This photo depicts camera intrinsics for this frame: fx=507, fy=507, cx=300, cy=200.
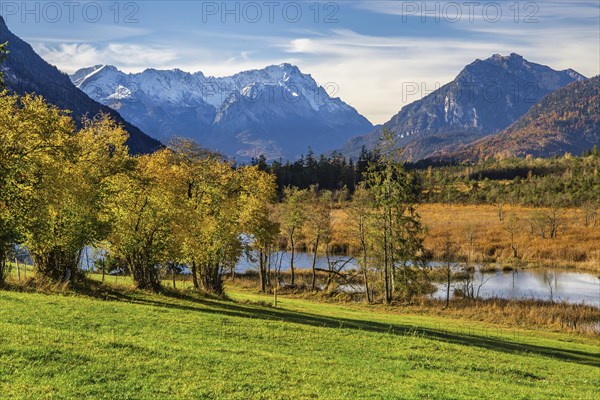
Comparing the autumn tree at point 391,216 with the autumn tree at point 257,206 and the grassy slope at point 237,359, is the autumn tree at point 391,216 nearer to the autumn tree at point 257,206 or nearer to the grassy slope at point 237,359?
the autumn tree at point 257,206

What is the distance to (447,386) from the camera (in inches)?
711

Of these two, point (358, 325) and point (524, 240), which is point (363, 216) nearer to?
point (358, 325)

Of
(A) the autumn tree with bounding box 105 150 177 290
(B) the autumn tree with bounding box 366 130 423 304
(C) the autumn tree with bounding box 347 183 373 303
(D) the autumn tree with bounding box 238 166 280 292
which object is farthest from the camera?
(C) the autumn tree with bounding box 347 183 373 303

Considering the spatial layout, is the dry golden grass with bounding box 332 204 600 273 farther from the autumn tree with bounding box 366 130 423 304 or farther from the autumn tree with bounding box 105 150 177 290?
the autumn tree with bounding box 105 150 177 290

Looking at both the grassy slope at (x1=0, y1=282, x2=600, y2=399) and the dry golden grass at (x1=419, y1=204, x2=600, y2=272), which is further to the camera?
the dry golden grass at (x1=419, y1=204, x2=600, y2=272)

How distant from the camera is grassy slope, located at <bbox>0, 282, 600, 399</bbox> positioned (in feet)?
47.1

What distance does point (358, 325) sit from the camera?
3453 cm

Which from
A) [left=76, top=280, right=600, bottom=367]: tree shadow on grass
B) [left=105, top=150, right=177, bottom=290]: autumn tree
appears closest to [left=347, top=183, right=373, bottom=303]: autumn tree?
[left=76, top=280, right=600, bottom=367]: tree shadow on grass

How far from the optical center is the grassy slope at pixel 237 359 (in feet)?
47.1

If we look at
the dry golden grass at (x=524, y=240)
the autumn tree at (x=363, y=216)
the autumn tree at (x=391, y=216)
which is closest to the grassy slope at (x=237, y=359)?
the autumn tree at (x=391, y=216)

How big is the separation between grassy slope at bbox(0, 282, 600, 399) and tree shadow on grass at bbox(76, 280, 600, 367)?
219mm

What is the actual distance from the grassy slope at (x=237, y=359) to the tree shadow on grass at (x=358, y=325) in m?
0.22

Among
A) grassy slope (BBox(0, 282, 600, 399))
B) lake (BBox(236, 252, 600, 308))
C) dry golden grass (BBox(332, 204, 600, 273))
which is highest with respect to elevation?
dry golden grass (BBox(332, 204, 600, 273))

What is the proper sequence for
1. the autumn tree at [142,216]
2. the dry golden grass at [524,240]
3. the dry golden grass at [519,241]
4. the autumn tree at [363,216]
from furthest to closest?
the dry golden grass at [524,240], the dry golden grass at [519,241], the autumn tree at [363,216], the autumn tree at [142,216]
